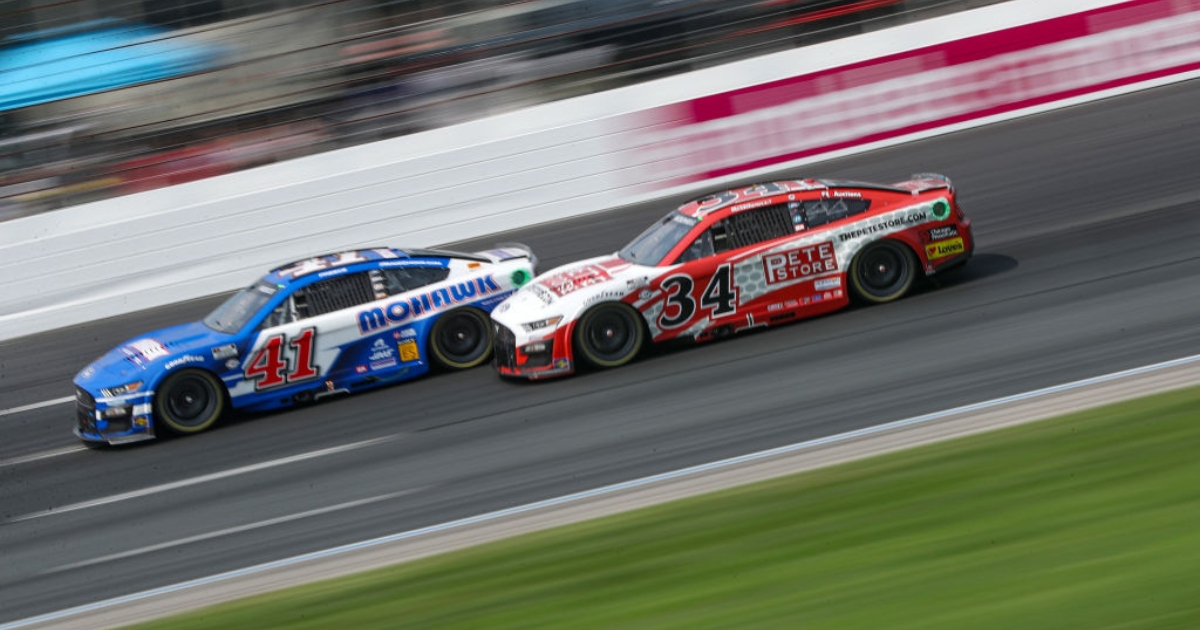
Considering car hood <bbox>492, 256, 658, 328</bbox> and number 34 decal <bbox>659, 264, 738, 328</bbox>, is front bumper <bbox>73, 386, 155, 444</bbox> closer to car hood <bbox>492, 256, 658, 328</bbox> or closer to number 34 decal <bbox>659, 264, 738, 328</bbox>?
car hood <bbox>492, 256, 658, 328</bbox>

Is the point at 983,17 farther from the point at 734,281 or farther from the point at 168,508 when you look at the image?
the point at 168,508

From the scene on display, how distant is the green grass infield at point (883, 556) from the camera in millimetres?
5379

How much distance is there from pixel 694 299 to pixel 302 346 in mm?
3541

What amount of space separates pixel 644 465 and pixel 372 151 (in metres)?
9.23

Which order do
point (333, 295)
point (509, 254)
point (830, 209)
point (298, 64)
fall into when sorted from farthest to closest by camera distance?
1. point (298, 64)
2. point (509, 254)
3. point (333, 295)
4. point (830, 209)

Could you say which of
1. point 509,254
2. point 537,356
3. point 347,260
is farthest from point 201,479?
point 509,254

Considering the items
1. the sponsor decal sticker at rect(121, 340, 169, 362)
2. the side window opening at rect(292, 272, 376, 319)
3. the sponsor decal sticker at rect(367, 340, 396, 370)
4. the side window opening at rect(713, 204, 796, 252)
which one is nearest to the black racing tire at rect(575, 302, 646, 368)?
the side window opening at rect(713, 204, 796, 252)

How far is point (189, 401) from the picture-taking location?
→ 11555 mm

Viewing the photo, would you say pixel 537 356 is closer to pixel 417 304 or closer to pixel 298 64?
pixel 417 304

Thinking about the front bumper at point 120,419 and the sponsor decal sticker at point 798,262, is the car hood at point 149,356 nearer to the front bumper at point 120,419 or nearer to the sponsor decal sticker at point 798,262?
the front bumper at point 120,419

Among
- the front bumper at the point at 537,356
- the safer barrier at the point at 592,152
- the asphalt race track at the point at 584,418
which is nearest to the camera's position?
the asphalt race track at the point at 584,418

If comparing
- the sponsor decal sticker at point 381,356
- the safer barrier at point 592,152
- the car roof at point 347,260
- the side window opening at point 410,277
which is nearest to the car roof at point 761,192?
the car roof at point 347,260

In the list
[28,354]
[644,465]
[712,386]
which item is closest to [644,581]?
[644,465]

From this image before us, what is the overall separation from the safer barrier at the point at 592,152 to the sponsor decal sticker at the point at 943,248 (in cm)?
566
